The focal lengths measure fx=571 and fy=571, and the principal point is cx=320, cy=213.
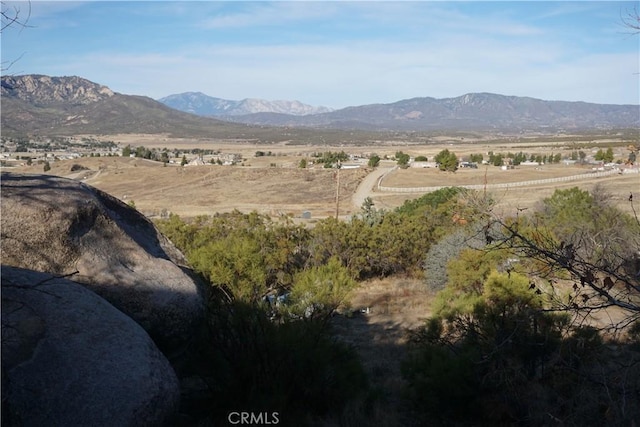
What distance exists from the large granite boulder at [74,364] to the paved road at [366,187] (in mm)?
42858

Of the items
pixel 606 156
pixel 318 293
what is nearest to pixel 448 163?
pixel 606 156

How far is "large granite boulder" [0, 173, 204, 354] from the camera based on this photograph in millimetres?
5734

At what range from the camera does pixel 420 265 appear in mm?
19859

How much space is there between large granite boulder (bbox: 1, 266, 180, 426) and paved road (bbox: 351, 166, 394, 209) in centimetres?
4286

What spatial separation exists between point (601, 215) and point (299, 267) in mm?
10216

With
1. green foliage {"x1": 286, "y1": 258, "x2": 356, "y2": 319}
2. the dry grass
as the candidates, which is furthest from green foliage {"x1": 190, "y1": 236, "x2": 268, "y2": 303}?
the dry grass

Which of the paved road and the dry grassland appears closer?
the dry grassland

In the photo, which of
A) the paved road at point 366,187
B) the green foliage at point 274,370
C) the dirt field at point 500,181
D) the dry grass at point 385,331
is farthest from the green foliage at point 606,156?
the green foliage at point 274,370

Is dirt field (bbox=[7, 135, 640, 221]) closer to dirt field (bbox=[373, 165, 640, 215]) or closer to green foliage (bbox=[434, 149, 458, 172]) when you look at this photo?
dirt field (bbox=[373, 165, 640, 215])

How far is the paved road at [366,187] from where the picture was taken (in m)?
51.7

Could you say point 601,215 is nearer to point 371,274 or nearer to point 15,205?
point 371,274

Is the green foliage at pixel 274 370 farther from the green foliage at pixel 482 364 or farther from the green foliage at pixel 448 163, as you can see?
the green foliage at pixel 448 163

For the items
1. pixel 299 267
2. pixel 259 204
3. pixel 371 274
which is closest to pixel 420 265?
pixel 371 274

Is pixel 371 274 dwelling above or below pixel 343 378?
below
